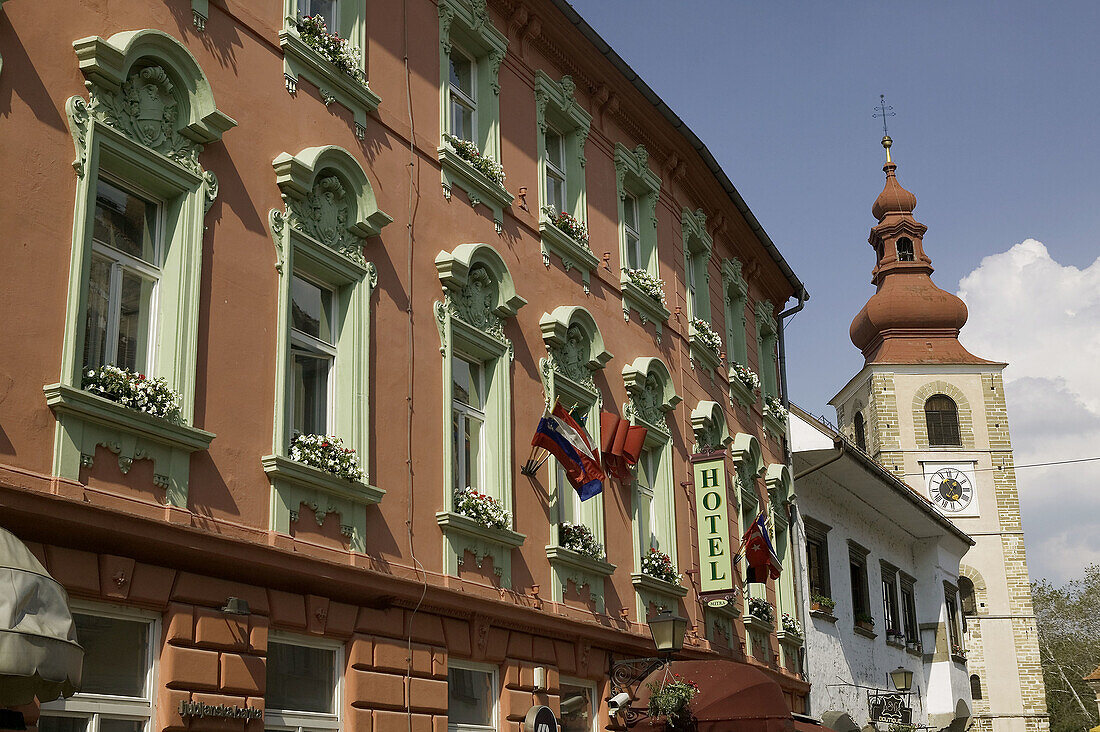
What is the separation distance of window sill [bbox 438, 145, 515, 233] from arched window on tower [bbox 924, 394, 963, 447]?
5097cm

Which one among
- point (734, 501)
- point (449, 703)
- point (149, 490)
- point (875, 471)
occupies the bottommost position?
point (449, 703)

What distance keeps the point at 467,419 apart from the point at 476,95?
4.06 meters

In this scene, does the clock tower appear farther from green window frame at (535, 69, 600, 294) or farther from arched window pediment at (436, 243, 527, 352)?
arched window pediment at (436, 243, 527, 352)

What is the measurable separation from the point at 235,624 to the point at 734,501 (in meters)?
13.1

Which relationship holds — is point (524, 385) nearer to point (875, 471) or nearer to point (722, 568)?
point (722, 568)

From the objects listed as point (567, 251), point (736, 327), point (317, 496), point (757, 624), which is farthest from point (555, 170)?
point (757, 624)

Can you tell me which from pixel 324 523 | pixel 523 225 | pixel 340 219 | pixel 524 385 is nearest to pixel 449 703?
pixel 324 523

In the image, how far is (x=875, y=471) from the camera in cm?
3012

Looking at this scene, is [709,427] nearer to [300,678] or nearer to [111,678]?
[300,678]

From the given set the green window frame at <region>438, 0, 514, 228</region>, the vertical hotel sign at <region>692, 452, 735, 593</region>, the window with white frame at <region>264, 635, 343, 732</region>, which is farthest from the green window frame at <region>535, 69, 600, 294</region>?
the window with white frame at <region>264, 635, 343, 732</region>

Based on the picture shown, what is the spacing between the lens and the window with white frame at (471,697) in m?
13.3

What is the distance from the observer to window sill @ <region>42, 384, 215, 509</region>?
29.7 feet

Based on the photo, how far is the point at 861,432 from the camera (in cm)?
6769

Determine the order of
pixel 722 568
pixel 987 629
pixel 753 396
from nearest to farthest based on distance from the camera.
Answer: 1. pixel 722 568
2. pixel 753 396
3. pixel 987 629
